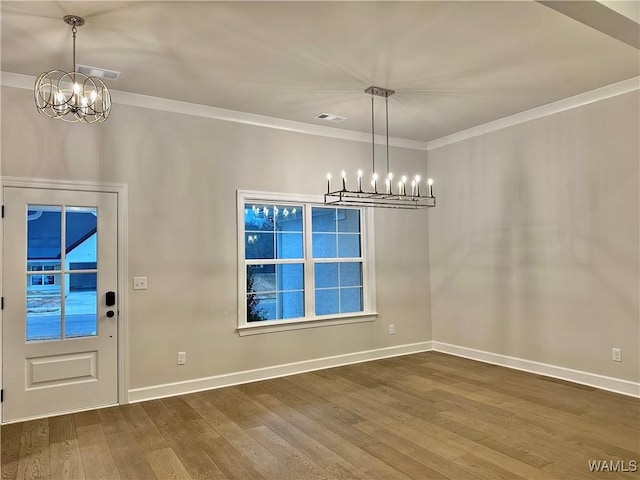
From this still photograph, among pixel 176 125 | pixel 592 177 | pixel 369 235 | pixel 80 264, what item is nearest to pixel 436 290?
pixel 369 235

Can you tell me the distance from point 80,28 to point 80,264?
1.97 m

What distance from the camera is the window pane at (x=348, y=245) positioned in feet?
18.9

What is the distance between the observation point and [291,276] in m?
5.33

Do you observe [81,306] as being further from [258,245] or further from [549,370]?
[549,370]

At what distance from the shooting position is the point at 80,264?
4.06 metres

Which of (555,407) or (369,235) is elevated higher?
(369,235)

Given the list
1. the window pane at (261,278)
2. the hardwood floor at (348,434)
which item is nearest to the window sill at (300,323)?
the window pane at (261,278)

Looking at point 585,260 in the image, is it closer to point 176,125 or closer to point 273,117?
point 273,117

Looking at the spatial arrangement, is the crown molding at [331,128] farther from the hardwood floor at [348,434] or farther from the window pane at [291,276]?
the hardwood floor at [348,434]

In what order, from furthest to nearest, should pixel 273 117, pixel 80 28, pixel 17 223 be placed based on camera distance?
pixel 273 117
pixel 17 223
pixel 80 28

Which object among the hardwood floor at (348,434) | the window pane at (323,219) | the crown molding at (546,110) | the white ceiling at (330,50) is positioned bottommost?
the hardwood floor at (348,434)

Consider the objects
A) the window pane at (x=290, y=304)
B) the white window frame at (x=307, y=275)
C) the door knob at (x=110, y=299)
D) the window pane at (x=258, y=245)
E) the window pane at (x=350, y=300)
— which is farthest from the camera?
the window pane at (x=350, y=300)

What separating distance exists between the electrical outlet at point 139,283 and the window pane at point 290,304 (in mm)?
1504

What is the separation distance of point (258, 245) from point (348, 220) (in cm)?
131
